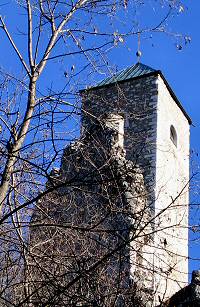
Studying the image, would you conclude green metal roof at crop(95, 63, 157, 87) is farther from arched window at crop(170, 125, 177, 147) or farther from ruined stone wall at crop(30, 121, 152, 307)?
ruined stone wall at crop(30, 121, 152, 307)

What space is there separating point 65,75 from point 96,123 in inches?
16.8

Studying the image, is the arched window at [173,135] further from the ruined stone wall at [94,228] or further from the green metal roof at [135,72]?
the ruined stone wall at [94,228]

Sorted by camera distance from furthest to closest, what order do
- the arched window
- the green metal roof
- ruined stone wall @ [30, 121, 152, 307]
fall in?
the arched window → the green metal roof → ruined stone wall @ [30, 121, 152, 307]

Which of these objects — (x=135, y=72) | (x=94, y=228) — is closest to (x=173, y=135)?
(x=135, y=72)

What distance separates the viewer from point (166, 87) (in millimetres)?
16859

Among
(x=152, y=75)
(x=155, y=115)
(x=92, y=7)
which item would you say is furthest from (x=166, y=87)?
(x=92, y=7)

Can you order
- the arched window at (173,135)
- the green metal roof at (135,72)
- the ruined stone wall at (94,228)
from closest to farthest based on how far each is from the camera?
the ruined stone wall at (94,228)
the green metal roof at (135,72)
the arched window at (173,135)

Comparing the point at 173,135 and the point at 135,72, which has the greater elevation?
the point at 135,72

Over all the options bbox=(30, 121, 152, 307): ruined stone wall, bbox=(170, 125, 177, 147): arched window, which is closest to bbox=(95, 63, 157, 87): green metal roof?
bbox=(170, 125, 177, 147): arched window

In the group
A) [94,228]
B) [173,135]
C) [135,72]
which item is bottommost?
[94,228]

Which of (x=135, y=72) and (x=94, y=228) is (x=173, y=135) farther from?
(x=94, y=228)

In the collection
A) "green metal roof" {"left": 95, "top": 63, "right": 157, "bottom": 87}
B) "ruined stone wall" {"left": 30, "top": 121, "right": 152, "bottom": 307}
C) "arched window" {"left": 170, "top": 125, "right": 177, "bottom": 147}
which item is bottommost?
"ruined stone wall" {"left": 30, "top": 121, "right": 152, "bottom": 307}

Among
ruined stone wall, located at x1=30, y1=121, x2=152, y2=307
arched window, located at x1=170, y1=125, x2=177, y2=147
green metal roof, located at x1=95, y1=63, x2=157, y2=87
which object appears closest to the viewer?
ruined stone wall, located at x1=30, y1=121, x2=152, y2=307

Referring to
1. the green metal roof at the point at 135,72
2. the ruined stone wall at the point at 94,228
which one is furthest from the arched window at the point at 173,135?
the ruined stone wall at the point at 94,228
